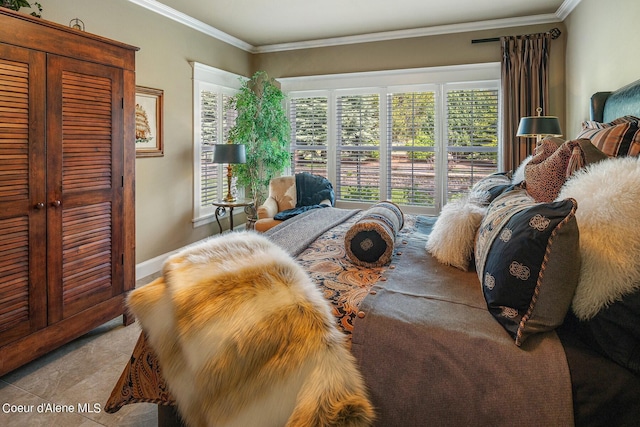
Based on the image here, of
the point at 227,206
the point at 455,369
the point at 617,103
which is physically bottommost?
the point at 455,369

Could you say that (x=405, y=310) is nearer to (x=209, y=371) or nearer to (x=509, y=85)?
(x=209, y=371)

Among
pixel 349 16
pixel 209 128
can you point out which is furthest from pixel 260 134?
pixel 349 16

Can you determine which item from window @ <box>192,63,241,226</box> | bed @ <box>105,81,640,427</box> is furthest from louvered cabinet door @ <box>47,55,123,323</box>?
window @ <box>192,63,241,226</box>

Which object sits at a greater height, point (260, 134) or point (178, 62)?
point (178, 62)

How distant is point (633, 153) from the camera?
151cm

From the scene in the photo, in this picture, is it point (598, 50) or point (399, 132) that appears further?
point (399, 132)

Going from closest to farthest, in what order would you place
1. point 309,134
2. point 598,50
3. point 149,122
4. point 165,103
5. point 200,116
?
point 598,50 < point 149,122 < point 165,103 < point 200,116 < point 309,134

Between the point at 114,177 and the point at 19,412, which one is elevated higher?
the point at 114,177

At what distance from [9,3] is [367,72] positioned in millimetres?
3753

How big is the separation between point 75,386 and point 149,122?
8.80ft

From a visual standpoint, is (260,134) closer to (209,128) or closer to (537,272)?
(209,128)

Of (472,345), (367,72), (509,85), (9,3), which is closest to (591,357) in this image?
(472,345)

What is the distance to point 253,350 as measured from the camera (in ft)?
3.49

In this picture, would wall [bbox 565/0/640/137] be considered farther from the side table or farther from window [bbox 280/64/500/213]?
the side table
